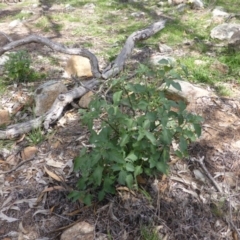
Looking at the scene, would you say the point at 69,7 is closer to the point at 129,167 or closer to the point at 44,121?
the point at 44,121

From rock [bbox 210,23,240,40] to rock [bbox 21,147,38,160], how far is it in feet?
12.3

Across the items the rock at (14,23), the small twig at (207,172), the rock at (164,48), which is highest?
the small twig at (207,172)

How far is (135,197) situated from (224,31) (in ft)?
13.4

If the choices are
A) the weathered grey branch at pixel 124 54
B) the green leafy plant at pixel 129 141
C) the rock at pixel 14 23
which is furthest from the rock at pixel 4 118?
the rock at pixel 14 23

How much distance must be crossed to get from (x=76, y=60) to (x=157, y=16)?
3.57 meters

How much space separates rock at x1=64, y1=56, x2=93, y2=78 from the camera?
4.45m

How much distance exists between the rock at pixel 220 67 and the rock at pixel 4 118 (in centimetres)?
→ 259

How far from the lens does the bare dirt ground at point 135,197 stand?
2432 millimetres

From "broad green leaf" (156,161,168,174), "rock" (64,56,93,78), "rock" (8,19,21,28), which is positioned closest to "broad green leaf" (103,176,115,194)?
"broad green leaf" (156,161,168,174)

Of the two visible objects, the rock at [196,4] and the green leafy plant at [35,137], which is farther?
Answer: the rock at [196,4]

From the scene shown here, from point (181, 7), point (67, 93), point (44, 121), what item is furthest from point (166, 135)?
point (181, 7)

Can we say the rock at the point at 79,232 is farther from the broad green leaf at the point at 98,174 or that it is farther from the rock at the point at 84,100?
the rock at the point at 84,100

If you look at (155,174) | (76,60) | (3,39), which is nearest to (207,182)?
(155,174)

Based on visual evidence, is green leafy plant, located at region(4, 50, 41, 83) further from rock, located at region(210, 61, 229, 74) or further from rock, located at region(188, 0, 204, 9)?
rock, located at region(188, 0, 204, 9)
